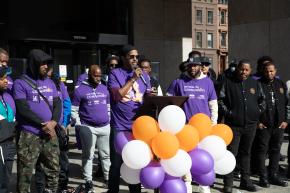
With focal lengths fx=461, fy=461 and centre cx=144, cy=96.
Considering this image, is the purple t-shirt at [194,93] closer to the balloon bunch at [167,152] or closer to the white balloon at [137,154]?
the balloon bunch at [167,152]

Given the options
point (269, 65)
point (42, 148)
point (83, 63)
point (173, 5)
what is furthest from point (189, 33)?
point (42, 148)

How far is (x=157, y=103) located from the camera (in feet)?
16.0

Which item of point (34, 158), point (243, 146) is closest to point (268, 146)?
point (243, 146)

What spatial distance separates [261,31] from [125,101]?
27.1 ft

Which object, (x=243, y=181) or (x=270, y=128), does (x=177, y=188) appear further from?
(x=270, y=128)

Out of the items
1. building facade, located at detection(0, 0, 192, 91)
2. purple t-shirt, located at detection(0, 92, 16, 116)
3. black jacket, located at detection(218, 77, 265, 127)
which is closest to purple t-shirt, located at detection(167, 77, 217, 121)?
black jacket, located at detection(218, 77, 265, 127)

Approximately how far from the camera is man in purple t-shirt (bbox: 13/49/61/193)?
17.4 feet

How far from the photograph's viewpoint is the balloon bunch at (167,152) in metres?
4.46

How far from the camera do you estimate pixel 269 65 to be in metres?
6.93

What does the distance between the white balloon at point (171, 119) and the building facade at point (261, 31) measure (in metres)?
8.06

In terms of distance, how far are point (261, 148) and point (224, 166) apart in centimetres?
219

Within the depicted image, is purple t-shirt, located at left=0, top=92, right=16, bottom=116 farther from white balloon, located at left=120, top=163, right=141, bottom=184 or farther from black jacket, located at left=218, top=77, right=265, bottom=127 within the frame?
black jacket, located at left=218, top=77, right=265, bottom=127

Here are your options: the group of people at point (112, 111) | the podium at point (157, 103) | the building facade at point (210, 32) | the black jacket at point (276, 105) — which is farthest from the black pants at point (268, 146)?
the building facade at point (210, 32)

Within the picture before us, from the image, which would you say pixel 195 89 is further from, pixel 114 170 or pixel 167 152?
pixel 167 152
